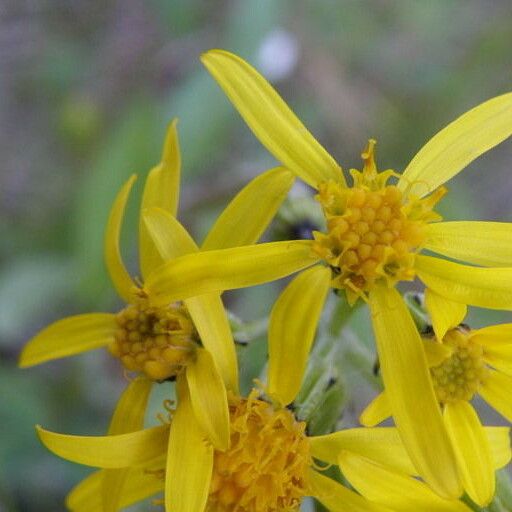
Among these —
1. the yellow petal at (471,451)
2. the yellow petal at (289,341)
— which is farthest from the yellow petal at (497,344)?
the yellow petal at (289,341)

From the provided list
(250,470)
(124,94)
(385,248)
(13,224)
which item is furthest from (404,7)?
(250,470)

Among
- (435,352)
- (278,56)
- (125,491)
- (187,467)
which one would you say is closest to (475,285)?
(435,352)

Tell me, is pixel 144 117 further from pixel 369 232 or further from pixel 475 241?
pixel 475 241

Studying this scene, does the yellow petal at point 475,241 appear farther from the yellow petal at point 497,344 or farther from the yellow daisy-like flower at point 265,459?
the yellow daisy-like flower at point 265,459

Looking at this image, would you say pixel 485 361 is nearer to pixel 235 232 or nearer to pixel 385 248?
pixel 385 248

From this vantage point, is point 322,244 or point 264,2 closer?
point 322,244

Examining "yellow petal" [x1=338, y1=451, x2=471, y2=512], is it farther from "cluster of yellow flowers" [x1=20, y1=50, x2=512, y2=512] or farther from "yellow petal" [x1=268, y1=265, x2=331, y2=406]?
"yellow petal" [x1=268, y1=265, x2=331, y2=406]

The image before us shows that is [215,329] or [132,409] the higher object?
[215,329]
